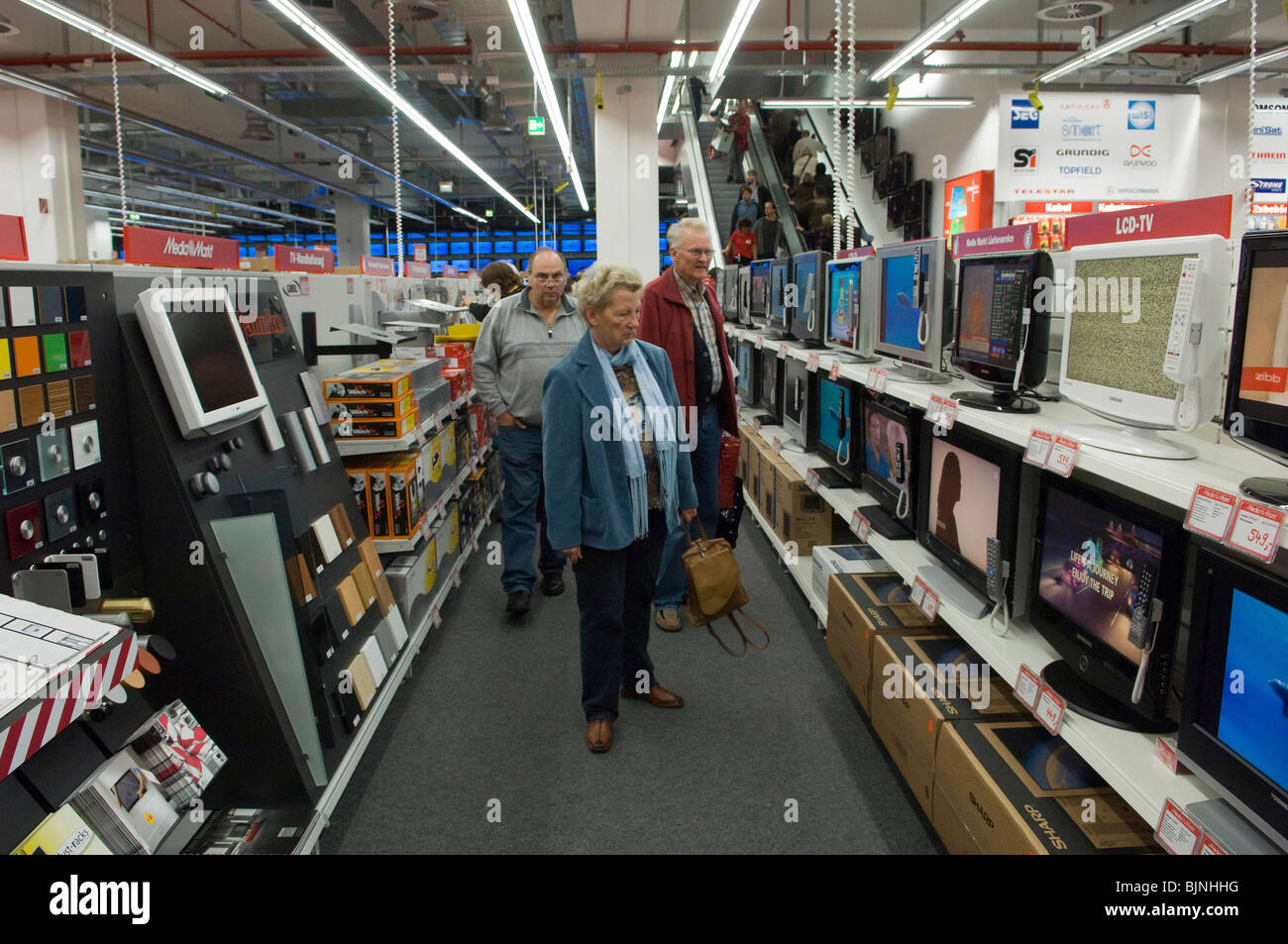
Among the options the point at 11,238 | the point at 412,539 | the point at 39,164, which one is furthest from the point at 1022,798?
the point at 39,164

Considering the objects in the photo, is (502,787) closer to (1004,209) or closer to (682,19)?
(1004,209)

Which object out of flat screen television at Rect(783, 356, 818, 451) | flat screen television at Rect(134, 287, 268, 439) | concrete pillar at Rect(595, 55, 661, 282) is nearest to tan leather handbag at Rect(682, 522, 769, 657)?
flat screen television at Rect(134, 287, 268, 439)

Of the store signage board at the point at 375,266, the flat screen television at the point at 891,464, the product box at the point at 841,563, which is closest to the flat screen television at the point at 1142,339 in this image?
the flat screen television at the point at 891,464

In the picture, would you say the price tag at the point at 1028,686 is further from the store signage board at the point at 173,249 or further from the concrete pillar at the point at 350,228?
the concrete pillar at the point at 350,228

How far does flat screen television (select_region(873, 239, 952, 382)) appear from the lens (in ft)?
10.5

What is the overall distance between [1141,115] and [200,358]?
11.2 meters

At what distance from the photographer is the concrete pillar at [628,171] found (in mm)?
9555

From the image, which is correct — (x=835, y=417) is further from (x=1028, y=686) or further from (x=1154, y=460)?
(x=1154, y=460)

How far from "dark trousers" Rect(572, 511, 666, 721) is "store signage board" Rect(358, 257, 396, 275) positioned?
11.9 ft

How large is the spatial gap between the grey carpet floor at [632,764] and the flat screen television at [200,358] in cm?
139

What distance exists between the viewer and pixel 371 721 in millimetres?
3105

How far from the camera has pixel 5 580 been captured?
6.12 feet
